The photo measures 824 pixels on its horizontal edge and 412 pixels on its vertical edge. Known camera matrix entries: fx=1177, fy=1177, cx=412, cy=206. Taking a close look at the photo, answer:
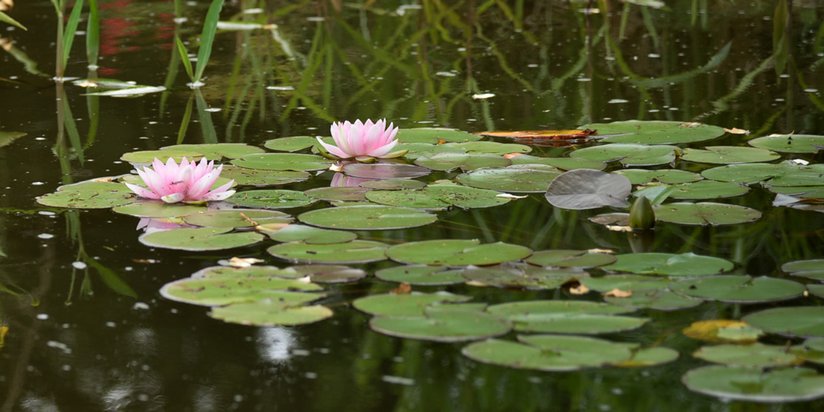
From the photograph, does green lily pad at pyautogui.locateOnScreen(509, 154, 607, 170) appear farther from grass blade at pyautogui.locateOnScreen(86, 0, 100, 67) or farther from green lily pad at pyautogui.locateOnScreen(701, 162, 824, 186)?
grass blade at pyautogui.locateOnScreen(86, 0, 100, 67)

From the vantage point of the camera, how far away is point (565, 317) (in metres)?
1.87

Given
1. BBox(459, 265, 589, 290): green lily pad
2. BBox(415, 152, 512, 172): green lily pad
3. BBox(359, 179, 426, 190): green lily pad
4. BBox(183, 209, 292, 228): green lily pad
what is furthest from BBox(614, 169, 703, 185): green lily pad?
BBox(183, 209, 292, 228): green lily pad

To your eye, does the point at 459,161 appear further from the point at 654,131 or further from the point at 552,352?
the point at 552,352

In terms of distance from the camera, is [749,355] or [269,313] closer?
[749,355]

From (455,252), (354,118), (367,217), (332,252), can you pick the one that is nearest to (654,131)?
(354,118)

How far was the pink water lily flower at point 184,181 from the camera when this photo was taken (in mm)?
2604

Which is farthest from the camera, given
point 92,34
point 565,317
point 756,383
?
point 92,34

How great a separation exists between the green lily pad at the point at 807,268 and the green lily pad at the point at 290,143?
144 centimetres

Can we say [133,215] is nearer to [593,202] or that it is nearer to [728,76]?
[593,202]

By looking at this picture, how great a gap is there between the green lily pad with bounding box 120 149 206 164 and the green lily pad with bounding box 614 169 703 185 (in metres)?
1.05

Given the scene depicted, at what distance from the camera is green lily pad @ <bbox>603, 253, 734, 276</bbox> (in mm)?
2102

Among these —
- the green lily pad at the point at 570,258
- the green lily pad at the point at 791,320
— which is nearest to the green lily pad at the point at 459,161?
the green lily pad at the point at 570,258

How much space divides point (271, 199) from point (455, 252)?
23.9 inches

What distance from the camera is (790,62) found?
4.36 metres
